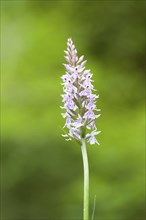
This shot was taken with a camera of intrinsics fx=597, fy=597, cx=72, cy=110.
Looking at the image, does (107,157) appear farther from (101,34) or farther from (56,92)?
(101,34)

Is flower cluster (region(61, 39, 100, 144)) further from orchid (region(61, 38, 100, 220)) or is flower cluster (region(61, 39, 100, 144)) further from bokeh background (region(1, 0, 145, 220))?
bokeh background (region(1, 0, 145, 220))

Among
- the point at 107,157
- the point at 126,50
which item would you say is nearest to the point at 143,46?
the point at 126,50

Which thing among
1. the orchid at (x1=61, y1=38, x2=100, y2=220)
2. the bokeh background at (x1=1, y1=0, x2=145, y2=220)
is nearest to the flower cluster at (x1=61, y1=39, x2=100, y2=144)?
the orchid at (x1=61, y1=38, x2=100, y2=220)

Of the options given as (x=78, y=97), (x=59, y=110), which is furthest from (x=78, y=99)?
(x=59, y=110)

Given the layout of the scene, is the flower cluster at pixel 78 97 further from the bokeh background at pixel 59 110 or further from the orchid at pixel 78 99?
the bokeh background at pixel 59 110

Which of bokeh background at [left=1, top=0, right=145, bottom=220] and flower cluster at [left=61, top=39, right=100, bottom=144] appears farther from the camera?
bokeh background at [left=1, top=0, right=145, bottom=220]
